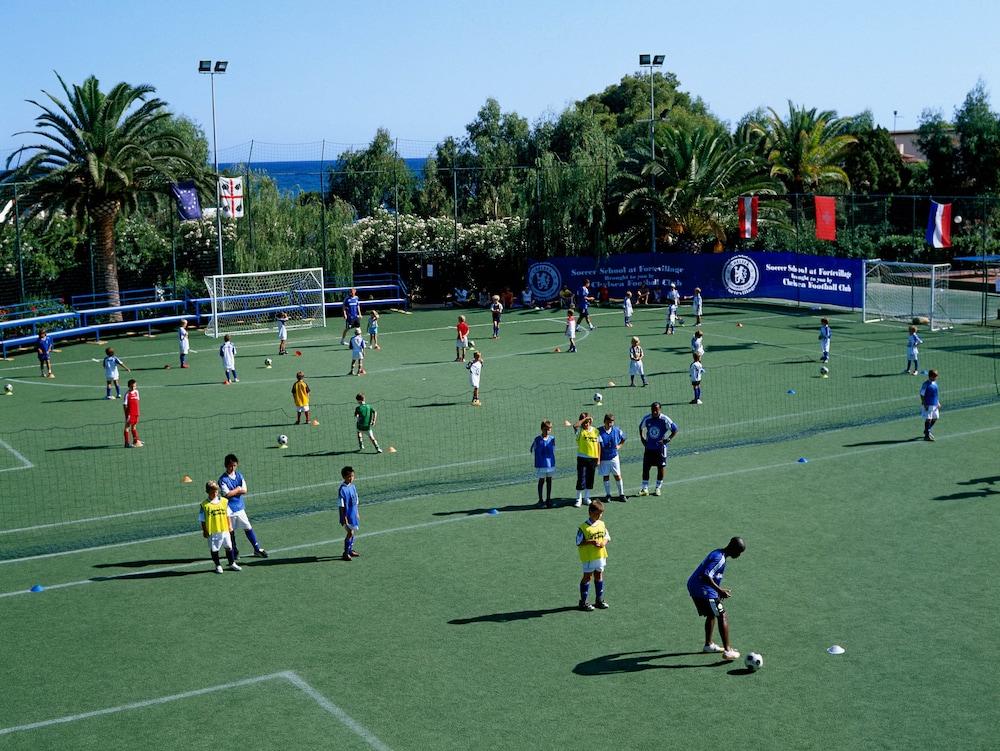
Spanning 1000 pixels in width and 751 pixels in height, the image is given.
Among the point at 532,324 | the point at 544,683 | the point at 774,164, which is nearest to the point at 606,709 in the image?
the point at 544,683

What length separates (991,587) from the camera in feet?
53.8

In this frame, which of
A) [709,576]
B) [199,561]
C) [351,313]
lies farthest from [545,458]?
[351,313]

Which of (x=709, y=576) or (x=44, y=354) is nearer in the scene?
(x=709, y=576)

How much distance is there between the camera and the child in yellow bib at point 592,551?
1572cm

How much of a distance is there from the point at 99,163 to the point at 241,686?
39.2m

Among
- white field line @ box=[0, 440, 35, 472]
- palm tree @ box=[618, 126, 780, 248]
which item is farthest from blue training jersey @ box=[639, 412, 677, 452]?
palm tree @ box=[618, 126, 780, 248]

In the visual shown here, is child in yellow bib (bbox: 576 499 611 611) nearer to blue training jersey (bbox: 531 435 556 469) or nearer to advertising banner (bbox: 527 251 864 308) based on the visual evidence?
blue training jersey (bbox: 531 435 556 469)

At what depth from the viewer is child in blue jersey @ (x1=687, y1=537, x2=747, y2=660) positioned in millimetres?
13977

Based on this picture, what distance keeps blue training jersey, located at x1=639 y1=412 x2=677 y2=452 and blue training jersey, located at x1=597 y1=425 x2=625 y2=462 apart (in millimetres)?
712

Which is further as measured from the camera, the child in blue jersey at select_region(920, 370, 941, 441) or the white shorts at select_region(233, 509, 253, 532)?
the child in blue jersey at select_region(920, 370, 941, 441)

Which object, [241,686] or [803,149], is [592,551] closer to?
[241,686]

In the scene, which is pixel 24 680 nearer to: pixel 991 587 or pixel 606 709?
pixel 606 709

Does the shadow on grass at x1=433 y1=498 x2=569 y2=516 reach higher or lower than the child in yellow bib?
lower

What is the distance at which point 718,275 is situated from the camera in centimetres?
5325
